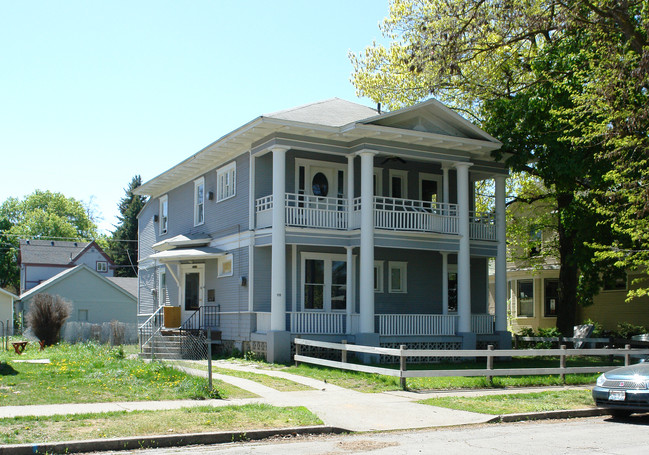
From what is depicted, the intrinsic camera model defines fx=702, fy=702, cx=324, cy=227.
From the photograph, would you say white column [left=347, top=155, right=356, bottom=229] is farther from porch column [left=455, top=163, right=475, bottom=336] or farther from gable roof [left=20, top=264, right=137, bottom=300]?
gable roof [left=20, top=264, right=137, bottom=300]

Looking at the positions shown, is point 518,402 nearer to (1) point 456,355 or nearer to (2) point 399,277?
(1) point 456,355

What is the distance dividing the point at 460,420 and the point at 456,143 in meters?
13.6

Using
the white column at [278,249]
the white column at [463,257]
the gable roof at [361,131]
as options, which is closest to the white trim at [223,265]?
the white column at [278,249]

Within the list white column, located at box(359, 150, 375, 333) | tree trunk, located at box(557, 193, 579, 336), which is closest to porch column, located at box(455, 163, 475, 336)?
white column, located at box(359, 150, 375, 333)

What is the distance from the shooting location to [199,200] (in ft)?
95.0

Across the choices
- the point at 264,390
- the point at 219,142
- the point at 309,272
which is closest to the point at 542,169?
the point at 309,272

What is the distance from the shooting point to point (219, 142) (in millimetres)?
24438

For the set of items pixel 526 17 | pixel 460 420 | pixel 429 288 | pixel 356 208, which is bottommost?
pixel 460 420

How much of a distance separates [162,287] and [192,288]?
378 centimetres

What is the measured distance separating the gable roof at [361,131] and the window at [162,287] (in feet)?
23.1

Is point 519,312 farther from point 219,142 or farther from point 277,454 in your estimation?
point 277,454

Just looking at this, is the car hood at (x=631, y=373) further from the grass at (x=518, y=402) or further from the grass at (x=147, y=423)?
the grass at (x=147, y=423)

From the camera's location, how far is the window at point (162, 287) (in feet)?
103

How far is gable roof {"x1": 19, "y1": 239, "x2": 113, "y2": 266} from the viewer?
65750mm
